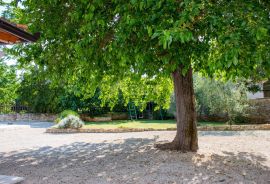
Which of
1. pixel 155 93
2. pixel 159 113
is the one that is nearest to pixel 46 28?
pixel 155 93

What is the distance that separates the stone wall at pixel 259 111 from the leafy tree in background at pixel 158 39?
11227 mm

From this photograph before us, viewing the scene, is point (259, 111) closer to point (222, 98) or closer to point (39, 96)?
point (222, 98)

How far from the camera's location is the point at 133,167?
24.4 ft

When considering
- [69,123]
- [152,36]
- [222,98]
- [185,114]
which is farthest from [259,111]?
[152,36]

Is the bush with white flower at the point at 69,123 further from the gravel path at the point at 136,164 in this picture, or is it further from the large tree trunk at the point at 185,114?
the large tree trunk at the point at 185,114

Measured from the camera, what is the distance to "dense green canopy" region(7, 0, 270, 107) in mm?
4293

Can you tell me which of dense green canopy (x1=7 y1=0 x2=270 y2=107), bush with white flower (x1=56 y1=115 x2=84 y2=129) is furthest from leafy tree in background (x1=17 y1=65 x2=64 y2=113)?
dense green canopy (x1=7 y1=0 x2=270 y2=107)

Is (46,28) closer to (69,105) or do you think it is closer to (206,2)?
(206,2)

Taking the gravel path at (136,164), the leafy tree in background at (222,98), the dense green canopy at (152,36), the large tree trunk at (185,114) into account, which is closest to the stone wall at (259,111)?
the leafy tree in background at (222,98)

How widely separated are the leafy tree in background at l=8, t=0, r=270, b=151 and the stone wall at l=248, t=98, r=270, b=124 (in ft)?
36.8

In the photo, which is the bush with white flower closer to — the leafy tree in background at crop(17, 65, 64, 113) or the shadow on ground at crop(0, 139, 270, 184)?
the shadow on ground at crop(0, 139, 270, 184)

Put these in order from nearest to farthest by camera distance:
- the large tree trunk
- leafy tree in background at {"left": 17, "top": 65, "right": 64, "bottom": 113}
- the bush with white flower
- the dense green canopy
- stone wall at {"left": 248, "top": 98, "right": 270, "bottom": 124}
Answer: the dense green canopy
the large tree trunk
the bush with white flower
stone wall at {"left": 248, "top": 98, "right": 270, "bottom": 124}
leafy tree in background at {"left": 17, "top": 65, "right": 64, "bottom": 113}

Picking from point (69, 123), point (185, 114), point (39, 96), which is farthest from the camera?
point (39, 96)

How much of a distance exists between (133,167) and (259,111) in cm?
Answer: 1405
